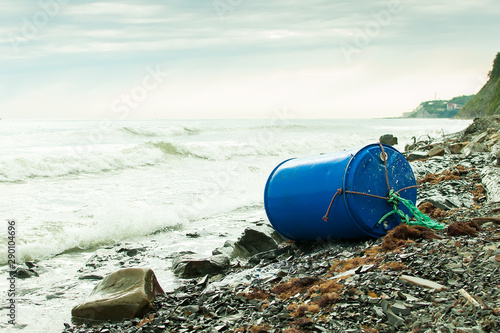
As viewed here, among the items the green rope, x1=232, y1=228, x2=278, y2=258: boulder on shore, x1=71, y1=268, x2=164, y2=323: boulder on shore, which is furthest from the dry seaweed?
x1=71, y1=268, x2=164, y2=323: boulder on shore

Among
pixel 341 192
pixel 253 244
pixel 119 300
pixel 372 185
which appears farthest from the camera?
pixel 253 244

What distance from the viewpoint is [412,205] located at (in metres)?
5.59

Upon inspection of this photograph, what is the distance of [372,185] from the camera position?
536cm

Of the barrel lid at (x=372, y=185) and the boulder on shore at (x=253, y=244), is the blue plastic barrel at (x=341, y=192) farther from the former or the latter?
the boulder on shore at (x=253, y=244)

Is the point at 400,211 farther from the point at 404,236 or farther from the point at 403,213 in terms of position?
the point at 404,236

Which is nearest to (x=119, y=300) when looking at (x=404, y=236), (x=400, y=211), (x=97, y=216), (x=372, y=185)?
(x=404, y=236)

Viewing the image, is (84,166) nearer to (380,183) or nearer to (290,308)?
(380,183)

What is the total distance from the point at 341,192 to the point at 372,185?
0.45m

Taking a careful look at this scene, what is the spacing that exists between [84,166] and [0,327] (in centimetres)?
1250

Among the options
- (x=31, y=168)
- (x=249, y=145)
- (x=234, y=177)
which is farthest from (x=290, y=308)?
(x=249, y=145)

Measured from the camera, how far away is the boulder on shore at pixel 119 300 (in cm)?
422

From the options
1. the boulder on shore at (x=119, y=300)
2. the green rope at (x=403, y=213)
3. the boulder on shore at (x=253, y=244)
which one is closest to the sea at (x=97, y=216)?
the boulder on shore at (x=119, y=300)

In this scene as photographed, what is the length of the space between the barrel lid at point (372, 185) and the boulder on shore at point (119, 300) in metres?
2.37

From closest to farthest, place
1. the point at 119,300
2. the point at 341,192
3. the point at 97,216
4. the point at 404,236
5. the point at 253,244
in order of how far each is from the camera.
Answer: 1. the point at 119,300
2. the point at 404,236
3. the point at 341,192
4. the point at 253,244
5. the point at 97,216
